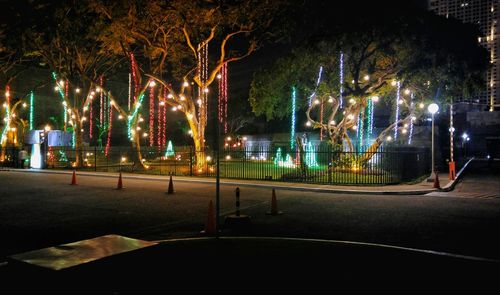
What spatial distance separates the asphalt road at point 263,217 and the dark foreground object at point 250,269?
4.19 feet

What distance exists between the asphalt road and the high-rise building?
29.4 m

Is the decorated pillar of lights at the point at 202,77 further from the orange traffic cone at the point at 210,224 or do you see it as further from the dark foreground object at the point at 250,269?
the dark foreground object at the point at 250,269

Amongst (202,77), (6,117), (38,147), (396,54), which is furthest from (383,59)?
(6,117)

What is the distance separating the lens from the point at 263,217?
1224 centimetres

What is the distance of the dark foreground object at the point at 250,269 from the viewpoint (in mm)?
6102

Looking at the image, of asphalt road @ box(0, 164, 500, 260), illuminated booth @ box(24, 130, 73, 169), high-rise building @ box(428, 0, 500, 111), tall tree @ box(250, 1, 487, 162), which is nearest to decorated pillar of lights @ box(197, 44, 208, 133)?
tall tree @ box(250, 1, 487, 162)

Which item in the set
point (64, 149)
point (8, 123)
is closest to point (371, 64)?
point (64, 149)

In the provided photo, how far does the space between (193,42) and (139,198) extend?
14703mm

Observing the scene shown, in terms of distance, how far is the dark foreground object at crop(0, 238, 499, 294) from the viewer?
20.0 feet

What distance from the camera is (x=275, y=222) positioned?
11.4 meters

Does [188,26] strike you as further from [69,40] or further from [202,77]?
[69,40]

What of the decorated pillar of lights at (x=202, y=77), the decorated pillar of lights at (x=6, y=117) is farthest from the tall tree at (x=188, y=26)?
the decorated pillar of lights at (x=6, y=117)

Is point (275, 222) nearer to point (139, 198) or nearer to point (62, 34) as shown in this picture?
point (139, 198)

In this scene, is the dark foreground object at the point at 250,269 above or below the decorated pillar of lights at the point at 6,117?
below
